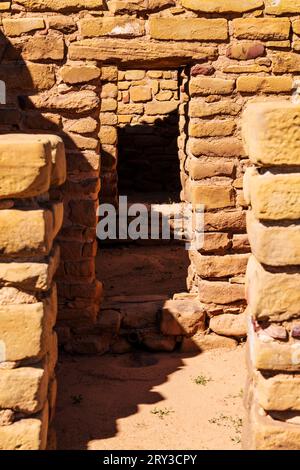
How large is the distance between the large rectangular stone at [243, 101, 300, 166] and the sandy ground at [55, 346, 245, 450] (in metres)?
1.97

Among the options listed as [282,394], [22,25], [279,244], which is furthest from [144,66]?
[282,394]

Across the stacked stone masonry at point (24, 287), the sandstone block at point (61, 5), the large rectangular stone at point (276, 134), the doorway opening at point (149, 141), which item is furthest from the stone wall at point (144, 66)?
A: the doorway opening at point (149, 141)

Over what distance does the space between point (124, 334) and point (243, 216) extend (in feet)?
4.68

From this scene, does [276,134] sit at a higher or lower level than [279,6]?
lower

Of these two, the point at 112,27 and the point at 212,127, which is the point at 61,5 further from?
the point at 212,127

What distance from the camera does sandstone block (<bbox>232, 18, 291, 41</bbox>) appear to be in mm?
4961

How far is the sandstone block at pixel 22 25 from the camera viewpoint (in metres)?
4.84

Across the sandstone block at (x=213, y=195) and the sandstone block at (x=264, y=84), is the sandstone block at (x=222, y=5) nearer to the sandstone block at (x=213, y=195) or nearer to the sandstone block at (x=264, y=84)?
the sandstone block at (x=264, y=84)

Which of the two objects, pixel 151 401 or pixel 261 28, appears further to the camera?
pixel 261 28

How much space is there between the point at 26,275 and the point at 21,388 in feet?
1.84

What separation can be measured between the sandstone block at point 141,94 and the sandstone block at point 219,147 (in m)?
5.68

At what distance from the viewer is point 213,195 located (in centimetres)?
518

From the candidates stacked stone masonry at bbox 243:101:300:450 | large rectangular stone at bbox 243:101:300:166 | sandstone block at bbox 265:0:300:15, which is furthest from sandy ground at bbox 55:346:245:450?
sandstone block at bbox 265:0:300:15
